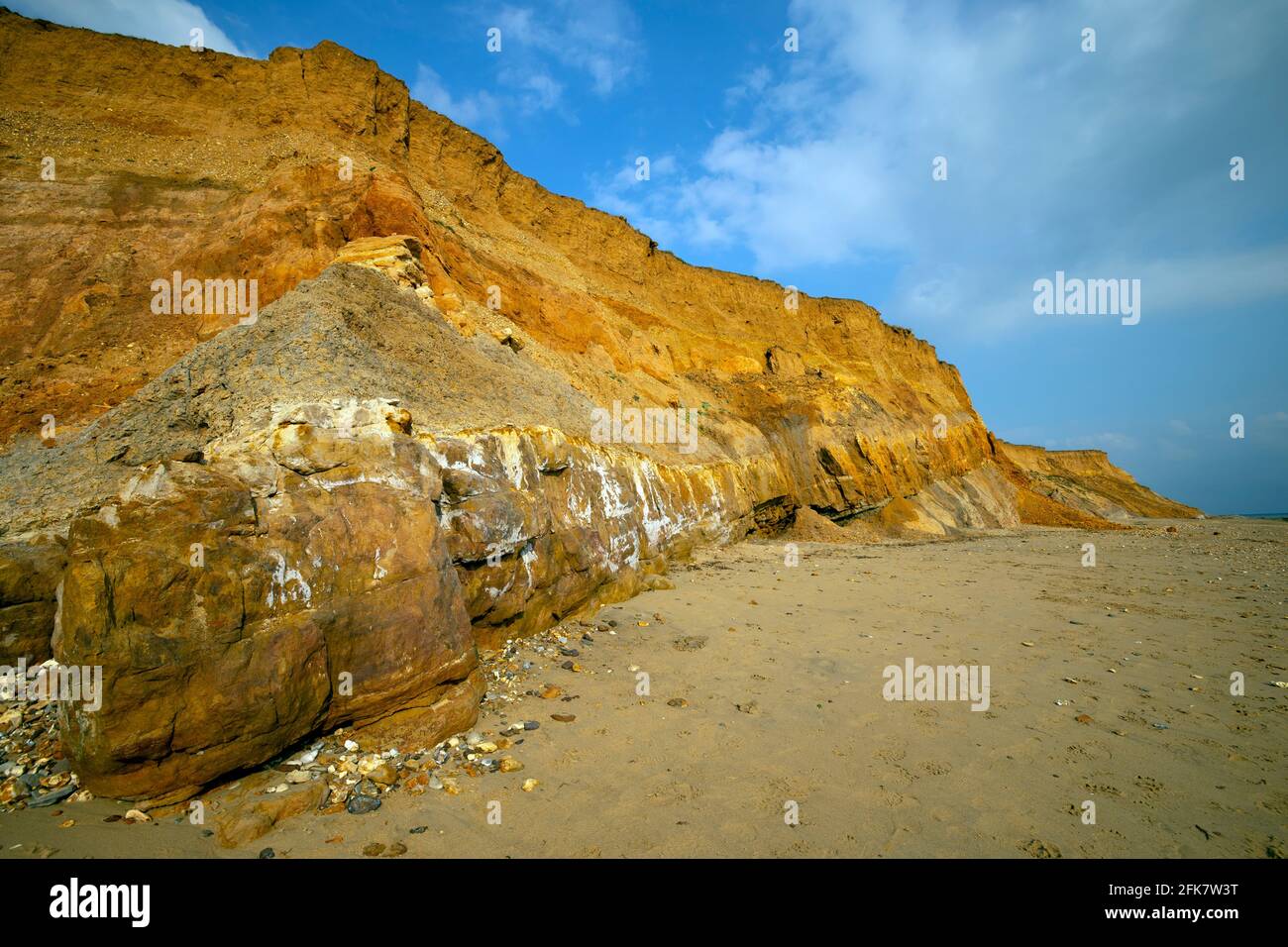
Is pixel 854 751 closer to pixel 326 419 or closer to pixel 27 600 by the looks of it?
pixel 326 419

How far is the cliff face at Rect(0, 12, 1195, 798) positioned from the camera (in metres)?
3.66

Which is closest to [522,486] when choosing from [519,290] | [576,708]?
[576,708]

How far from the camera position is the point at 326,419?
5.32m

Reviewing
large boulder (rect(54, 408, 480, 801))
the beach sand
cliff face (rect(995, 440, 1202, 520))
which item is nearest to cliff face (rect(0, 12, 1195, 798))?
large boulder (rect(54, 408, 480, 801))

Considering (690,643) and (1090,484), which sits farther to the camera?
(1090,484)

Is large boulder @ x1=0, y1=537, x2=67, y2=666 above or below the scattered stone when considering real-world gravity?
above

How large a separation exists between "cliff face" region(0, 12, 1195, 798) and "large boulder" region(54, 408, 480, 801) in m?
0.02

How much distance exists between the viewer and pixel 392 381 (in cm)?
719

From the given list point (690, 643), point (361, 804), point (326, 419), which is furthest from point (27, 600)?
point (690, 643)

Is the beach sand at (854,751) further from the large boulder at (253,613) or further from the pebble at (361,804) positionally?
the large boulder at (253,613)

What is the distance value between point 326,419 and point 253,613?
2.25 metres

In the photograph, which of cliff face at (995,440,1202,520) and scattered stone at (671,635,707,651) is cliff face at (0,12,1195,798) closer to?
scattered stone at (671,635,707,651)

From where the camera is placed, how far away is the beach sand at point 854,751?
3379 mm
